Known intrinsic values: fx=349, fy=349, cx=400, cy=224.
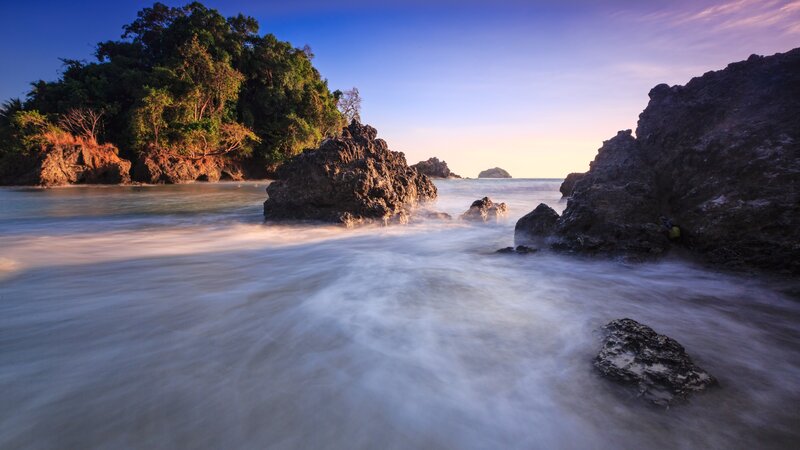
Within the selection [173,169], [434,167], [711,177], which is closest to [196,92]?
[173,169]

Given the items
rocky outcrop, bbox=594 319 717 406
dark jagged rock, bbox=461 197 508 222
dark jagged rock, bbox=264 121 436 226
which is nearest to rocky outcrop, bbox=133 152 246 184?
dark jagged rock, bbox=264 121 436 226

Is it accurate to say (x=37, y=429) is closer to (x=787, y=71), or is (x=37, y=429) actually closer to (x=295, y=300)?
(x=295, y=300)

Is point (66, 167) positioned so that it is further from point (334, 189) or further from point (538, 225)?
point (538, 225)

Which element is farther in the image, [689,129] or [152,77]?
[152,77]

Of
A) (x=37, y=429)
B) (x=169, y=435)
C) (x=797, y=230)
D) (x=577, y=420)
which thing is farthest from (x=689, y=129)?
(x=37, y=429)

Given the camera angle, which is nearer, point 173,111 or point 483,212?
point 483,212

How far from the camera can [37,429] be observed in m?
1.50

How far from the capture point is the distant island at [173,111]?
20.5 meters

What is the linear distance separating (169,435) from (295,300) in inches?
66.3

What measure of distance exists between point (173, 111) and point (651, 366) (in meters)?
28.6

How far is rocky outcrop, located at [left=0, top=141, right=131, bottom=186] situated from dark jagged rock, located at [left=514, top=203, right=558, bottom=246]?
84.3 ft

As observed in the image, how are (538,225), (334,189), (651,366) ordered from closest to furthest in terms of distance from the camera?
1. (651,366)
2. (538,225)
3. (334,189)

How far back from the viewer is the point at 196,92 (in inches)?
961

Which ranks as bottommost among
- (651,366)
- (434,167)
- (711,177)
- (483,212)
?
(651,366)
